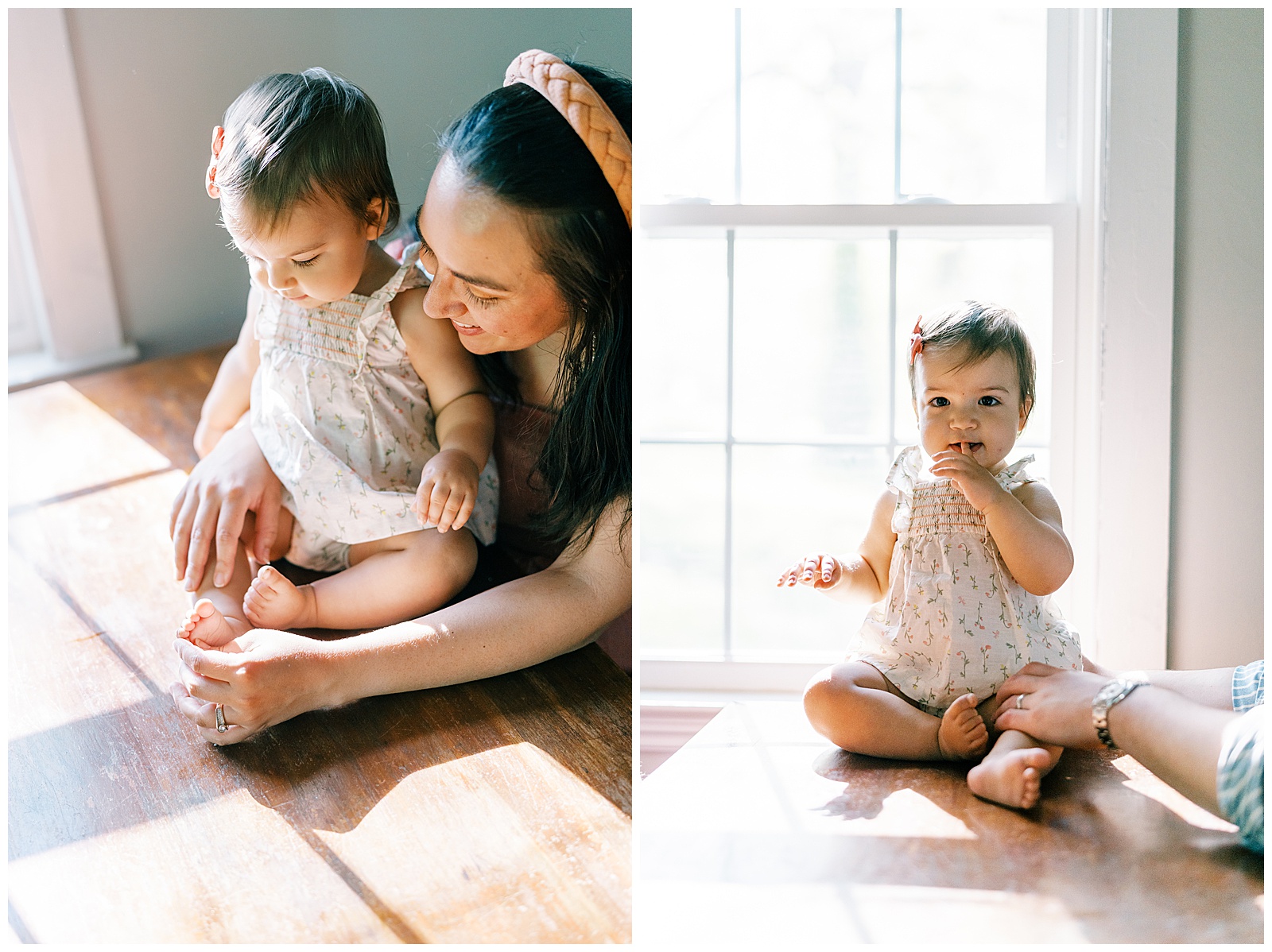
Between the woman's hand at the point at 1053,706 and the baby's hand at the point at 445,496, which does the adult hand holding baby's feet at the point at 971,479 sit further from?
the baby's hand at the point at 445,496

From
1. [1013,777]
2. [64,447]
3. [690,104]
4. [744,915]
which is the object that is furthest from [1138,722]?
[64,447]

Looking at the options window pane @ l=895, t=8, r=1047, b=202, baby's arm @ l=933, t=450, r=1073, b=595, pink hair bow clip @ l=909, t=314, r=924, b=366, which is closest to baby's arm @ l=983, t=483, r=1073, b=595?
baby's arm @ l=933, t=450, r=1073, b=595

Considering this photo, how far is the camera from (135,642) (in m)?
1.24

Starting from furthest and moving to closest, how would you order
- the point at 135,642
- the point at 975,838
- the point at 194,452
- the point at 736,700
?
1. the point at 736,700
2. the point at 194,452
3. the point at 135,642
4. the point at 975,838

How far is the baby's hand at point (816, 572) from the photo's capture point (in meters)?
1.32

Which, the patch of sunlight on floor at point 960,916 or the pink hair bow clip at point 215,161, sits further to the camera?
the pink hair bow clip at point 215,161

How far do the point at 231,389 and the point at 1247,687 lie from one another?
1412 millimetres

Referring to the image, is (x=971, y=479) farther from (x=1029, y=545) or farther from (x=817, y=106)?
(x=817, y=106)

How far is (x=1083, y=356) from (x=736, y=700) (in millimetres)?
837

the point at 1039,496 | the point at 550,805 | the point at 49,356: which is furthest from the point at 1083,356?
the point at 49,356

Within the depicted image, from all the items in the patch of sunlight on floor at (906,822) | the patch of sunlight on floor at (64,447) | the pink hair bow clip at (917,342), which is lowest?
the patch of sunlight on floor at (906,822)

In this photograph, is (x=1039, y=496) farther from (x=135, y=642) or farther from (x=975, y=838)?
(x=135, y=642)

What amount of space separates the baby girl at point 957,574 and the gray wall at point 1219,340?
1.15 feet

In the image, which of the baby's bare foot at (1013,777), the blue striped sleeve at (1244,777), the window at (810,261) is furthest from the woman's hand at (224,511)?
the blue striped sleeve at (1244,777)
